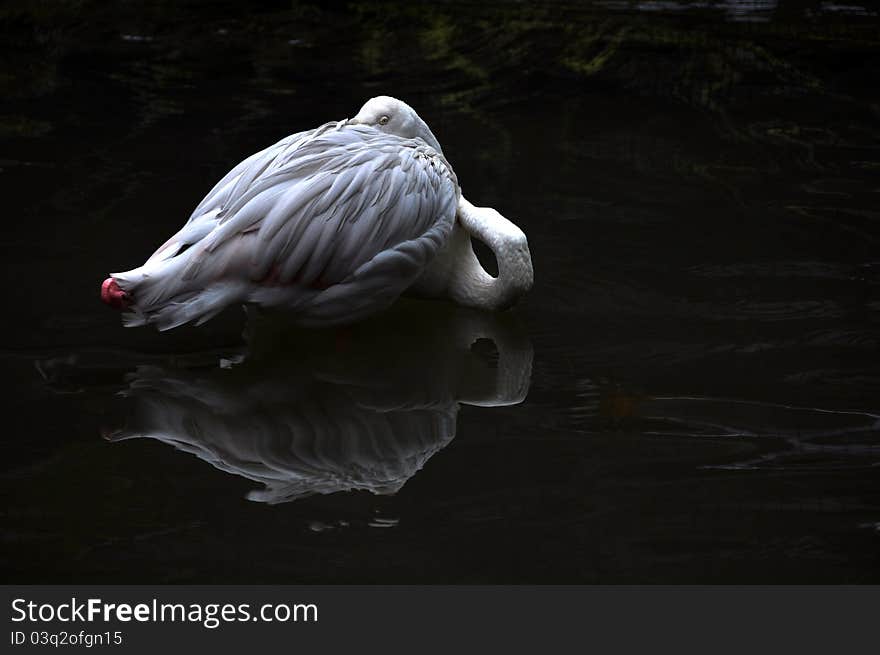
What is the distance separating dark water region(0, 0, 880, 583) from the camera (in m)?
3.08

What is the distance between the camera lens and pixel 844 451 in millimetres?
3518

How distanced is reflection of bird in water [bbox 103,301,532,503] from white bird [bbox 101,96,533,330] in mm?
154

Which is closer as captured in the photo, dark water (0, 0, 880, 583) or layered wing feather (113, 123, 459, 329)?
dark water (0, 0, 880, 583)

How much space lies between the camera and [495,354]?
14.0 feet

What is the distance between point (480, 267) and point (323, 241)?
82 cm

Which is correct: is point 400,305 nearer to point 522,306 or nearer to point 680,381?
point 522,306

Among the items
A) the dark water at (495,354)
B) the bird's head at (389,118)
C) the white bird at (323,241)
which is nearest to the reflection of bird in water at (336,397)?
the dark water at (495,354)

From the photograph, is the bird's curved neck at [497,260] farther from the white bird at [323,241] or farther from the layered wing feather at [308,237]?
the layered wing feather at [308,237]

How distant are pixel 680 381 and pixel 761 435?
0.40 m

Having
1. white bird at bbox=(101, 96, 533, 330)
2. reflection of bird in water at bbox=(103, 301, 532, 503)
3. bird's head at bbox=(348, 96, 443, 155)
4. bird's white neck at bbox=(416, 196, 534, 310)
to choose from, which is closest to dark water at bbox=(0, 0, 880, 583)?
reflection of bird in water at bbox=(103, 301, 532, 503)

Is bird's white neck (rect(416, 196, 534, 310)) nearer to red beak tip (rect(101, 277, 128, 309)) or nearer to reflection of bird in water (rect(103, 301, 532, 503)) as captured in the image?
reflection of bird in water (rect(103, 301, 532, 503))

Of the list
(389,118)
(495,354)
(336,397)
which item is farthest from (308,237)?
(389,118)

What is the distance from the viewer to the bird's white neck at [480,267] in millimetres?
4383

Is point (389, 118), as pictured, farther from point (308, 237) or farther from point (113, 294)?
point (113, 294)
